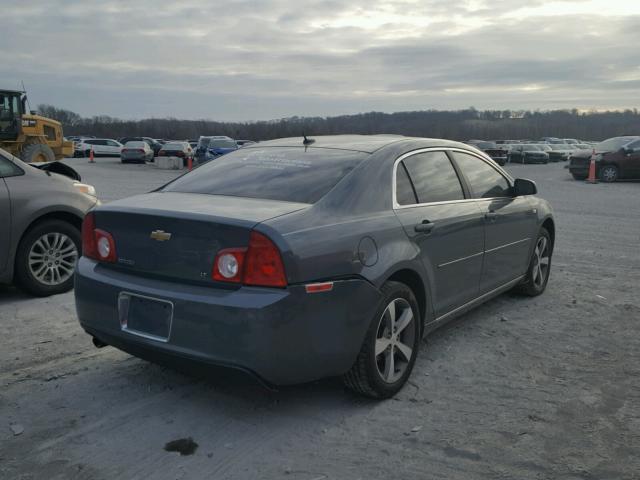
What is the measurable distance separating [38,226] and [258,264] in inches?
142

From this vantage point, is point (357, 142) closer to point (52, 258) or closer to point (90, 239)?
point (90, 239)

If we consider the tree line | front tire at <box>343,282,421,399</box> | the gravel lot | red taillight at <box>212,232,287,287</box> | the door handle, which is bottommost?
the gravel lot

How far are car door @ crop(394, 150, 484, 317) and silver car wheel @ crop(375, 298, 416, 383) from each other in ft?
1.20

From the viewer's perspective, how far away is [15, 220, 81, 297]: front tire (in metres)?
5.80

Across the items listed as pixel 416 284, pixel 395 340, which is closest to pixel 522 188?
pixel 416 284

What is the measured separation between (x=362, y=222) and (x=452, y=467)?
4.61ft

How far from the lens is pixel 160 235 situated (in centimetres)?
344

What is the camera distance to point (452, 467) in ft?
9.93

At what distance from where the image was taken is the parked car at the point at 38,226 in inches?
222

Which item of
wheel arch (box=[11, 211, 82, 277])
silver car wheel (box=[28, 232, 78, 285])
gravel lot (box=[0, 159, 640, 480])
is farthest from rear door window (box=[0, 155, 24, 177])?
gravel lot (box=[0, 159, 640, 480])

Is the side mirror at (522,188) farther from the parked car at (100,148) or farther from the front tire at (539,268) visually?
the parked car at (100,148)

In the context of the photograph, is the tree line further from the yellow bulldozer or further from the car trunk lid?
the car trunk lid

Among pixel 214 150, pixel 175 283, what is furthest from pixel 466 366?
pixel 214 150

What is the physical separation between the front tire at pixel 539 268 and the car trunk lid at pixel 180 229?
3.33m
